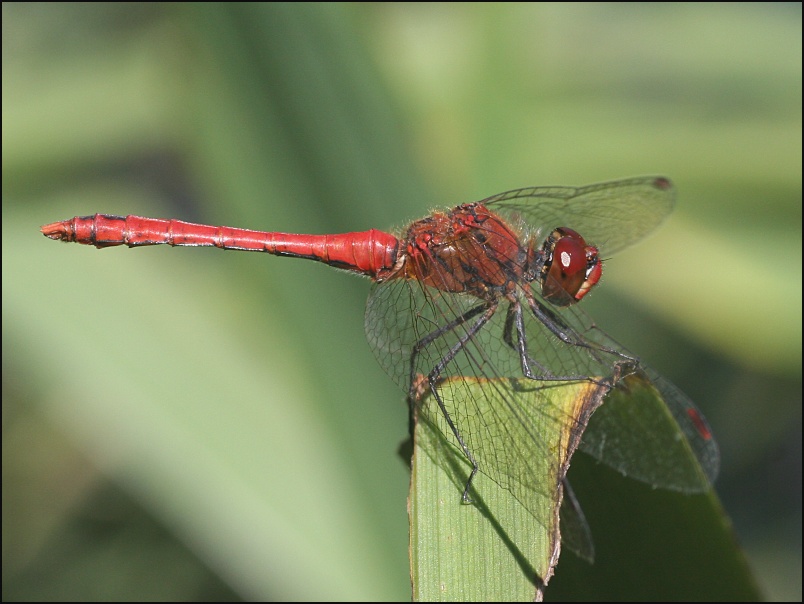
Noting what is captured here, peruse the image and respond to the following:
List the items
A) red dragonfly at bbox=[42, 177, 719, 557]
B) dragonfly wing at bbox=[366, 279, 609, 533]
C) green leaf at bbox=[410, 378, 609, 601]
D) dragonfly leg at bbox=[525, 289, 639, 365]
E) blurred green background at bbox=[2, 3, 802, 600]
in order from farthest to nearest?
1. blurred green background at bbox=[2, 3, 802, 600]
2. dragonfly leg at bbox=[525, 289, 639, 365]
3. red dragonfly at bbox=[42, 177, 719, 557]
4. dragonfly wing at bbox=[366, 279, 609, 533]
5. green leaf at bbox=[410, 378, 609, 601]

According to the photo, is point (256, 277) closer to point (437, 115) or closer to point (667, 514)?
point (437, 115)

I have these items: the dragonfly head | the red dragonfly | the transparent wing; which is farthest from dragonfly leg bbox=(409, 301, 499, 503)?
the transparent wing

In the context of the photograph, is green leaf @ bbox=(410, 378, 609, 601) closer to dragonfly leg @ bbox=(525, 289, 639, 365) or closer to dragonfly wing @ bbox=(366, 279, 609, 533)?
dragonfly wing @ bbox=(366, 279, 609, 533)

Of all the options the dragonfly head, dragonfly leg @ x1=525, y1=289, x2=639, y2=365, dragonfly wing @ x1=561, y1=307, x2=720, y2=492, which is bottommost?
dragonfly wing @ x1=561, y1=307, x2=720, y2=492

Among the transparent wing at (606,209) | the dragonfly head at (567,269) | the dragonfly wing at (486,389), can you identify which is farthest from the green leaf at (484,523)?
the transparent wing at (606,209)

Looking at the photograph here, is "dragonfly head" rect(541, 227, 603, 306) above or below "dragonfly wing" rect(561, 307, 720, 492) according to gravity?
above

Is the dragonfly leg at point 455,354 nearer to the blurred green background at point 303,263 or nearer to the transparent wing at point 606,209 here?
the blurred green background at point 303,263
